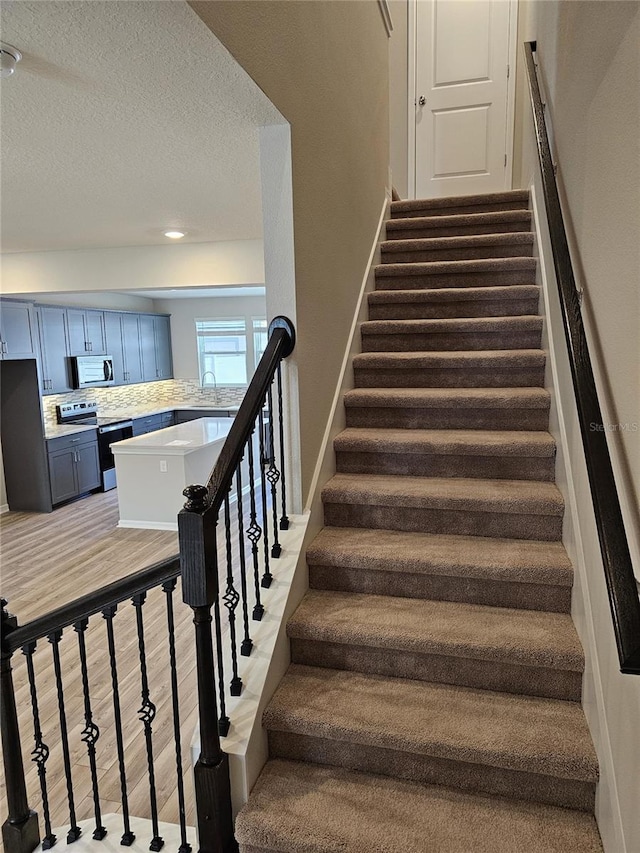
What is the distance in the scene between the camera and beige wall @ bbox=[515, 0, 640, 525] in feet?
4.19

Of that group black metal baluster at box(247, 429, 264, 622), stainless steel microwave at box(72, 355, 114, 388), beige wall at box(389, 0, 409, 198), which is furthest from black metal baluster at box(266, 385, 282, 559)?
stainless steel microwave at box(72, 355, 114, 388)

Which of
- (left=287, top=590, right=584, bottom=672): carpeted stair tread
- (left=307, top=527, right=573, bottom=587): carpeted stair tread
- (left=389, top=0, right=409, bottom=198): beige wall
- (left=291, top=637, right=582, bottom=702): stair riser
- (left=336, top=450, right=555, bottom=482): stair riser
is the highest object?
(left=389, top=0, right=409, bottom=198): beige wall

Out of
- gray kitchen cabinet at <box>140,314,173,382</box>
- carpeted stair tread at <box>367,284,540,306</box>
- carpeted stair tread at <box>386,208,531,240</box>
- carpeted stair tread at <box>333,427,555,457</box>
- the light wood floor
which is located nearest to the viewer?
carpeted stair tread at <box>333,427,555,457</box>

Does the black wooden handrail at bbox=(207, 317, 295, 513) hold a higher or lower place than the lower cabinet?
higher

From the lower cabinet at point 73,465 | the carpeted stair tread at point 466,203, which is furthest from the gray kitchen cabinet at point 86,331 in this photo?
the carpeted stair tread at point 466,203

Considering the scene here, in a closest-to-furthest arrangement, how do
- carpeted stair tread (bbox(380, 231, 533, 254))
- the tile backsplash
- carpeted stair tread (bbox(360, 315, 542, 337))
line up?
carpeted stair tread (bbox(360, 315, 542, 337)) → carpeted stair tread (bbox(380, 231, 533, 254)) → the tile backsplash

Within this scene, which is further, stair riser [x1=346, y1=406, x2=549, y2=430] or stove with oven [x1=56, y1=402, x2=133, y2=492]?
stove with oven [x1=56, y1=402, x2=133, y2=492]

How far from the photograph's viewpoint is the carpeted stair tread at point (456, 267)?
3258mm

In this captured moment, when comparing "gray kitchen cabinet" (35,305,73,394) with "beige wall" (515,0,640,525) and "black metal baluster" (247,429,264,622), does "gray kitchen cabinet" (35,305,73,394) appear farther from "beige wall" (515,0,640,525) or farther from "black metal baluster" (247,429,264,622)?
"beige wall" (515,0,640,525)

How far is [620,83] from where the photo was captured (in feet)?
4.61

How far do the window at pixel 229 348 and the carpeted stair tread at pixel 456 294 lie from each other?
6239mm

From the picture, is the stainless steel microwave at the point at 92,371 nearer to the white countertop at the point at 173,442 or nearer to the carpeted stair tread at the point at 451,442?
the white countertop at the point at 173,442

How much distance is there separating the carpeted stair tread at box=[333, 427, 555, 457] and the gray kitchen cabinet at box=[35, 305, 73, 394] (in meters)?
5.53

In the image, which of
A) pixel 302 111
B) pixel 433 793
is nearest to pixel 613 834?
pixel 433 793
